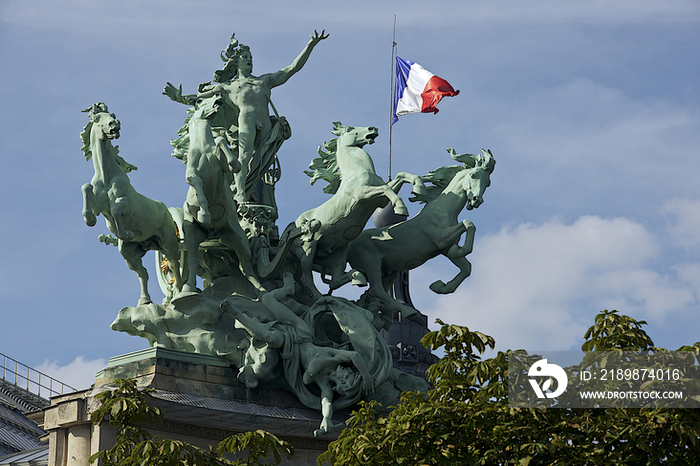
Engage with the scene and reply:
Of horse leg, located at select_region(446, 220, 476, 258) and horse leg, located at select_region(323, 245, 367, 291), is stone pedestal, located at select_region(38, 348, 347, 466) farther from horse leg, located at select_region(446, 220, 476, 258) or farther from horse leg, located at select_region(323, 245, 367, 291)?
horse leg, located at select_region(446, 220, 476, 258)

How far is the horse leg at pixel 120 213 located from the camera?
72.6 ft

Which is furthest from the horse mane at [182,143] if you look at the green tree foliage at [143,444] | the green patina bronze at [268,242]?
the green tree foliage at [143,444]

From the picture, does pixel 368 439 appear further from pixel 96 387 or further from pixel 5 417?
pixel 5 417

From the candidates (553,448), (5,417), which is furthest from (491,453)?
(5,417)

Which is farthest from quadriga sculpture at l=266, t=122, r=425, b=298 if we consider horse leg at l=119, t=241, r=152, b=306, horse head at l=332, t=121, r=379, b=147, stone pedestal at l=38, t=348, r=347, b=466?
horse leg at l=119, t=241, r=152, b=306

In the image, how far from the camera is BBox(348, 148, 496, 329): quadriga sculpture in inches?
970

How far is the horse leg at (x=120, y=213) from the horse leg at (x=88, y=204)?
0.38 metres

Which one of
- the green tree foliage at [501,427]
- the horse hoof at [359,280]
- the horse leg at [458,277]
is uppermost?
the horse leg at [458,277]

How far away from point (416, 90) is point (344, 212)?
7.94 meters

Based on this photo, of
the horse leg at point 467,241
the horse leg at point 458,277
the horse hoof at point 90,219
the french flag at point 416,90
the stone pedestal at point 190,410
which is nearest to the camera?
the stone pedestal at point 190,410

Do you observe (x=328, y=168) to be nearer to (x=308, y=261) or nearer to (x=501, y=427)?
(x=308, y=261)

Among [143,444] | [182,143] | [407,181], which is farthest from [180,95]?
[143,444]

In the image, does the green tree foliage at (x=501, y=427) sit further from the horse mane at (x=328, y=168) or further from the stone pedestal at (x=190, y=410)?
the horse mane at (x=328, y=168)

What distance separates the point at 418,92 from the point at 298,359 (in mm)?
10623
